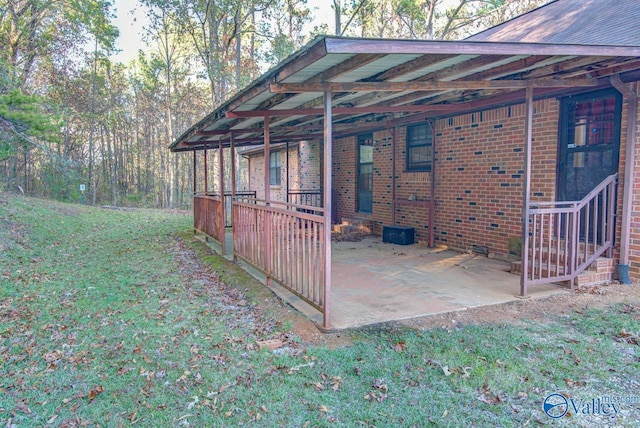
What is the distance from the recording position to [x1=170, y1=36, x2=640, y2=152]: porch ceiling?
3236 millimetres

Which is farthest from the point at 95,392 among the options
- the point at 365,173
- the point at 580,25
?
the point at 365,173

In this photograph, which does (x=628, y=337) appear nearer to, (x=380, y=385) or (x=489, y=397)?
(x=489, y=397)

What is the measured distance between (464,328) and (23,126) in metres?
9.70

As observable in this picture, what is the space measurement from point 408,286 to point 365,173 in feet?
18.2

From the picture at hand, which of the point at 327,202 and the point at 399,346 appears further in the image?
the point at 327,202

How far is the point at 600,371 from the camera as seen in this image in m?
2.96

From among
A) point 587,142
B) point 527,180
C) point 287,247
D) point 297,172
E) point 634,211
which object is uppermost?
point 587,142

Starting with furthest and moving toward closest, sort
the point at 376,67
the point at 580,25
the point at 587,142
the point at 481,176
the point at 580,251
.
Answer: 1. the point at 481,176
2. the point at 580,25
3. the point at 587,142
4. the point at 580,251
5. the point at 376,67

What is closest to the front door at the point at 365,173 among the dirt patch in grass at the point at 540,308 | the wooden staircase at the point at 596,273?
the wooden staircase at the point at 596,273

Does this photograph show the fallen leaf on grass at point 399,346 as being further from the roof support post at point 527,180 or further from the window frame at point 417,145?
the window frame at point 417,145

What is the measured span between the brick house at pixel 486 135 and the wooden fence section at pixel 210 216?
0.08 meters

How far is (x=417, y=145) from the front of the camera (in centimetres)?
841

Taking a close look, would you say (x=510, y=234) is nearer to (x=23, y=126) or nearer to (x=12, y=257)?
(x=12, y=257)

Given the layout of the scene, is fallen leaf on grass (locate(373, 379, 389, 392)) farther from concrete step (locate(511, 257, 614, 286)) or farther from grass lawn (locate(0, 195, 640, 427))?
concrete step (locate(511, 257, 614, 286))
